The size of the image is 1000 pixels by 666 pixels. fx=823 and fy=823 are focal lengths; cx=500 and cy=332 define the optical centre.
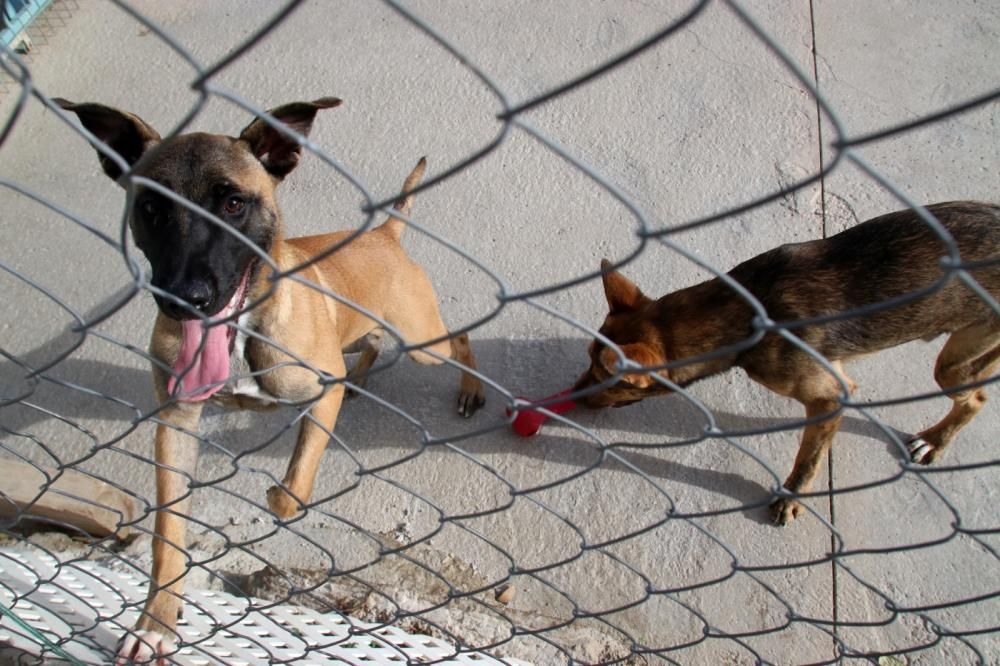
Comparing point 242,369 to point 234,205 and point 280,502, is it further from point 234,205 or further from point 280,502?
point 234,205

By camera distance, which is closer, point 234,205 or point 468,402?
point 234,205

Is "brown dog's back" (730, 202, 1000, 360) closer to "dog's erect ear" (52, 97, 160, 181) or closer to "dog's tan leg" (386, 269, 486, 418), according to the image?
"dog's tan leg" (386, 269, 486, 418)

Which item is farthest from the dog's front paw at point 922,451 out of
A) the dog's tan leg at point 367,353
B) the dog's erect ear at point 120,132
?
the dog's erect ear at point 120,132

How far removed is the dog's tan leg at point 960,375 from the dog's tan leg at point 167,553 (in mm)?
3056

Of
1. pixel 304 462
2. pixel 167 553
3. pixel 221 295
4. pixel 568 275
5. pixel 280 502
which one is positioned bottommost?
pixel 167 553

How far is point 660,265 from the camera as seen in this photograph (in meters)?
4.41

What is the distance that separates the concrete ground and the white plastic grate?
1.19ft

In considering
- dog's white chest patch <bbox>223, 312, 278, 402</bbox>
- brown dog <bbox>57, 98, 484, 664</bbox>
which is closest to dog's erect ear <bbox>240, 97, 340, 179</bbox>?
brown dog <bbox>57, 98, 484, 664</bbox>

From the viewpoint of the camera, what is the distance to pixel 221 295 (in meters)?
2.62

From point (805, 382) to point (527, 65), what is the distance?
2824 millimetres

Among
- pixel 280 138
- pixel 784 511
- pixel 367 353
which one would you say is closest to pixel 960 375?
pixel 784 511

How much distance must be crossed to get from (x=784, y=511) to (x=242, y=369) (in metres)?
2.37

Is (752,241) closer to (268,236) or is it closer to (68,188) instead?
(268,236)

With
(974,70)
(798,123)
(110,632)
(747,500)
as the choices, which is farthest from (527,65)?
(110,632)
